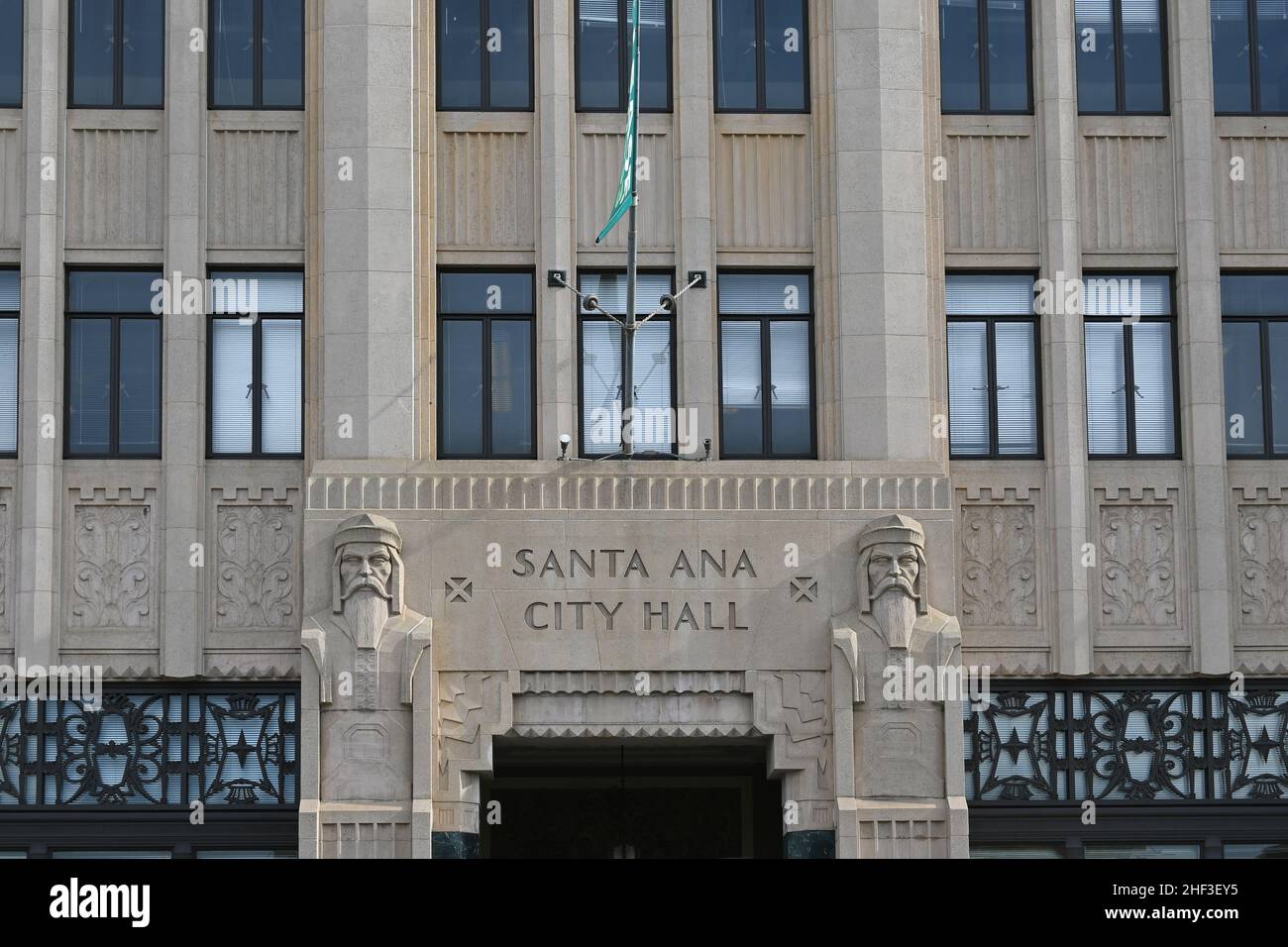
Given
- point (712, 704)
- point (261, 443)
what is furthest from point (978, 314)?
point (261, 443)

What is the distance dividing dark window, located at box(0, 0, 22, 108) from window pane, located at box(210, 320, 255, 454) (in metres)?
3.91

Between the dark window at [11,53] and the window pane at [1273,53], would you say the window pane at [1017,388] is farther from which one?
the dark window at [11,53]

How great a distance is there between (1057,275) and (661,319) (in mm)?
5043

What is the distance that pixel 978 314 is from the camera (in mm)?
32562

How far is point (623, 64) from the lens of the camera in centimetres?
3266

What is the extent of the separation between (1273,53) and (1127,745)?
926 centimetres

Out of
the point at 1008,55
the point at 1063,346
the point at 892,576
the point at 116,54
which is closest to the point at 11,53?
the point at 116,54

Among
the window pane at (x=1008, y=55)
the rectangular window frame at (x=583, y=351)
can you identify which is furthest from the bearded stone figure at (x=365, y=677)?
the window pane at (x=1008, y=55)

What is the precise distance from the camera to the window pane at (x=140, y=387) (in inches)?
1253

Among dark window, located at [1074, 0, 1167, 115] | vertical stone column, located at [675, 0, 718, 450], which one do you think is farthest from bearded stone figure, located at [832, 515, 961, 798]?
dark window, located at [1074, 0, 1167, 115]

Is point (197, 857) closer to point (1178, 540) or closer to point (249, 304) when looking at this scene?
point (249, 304)

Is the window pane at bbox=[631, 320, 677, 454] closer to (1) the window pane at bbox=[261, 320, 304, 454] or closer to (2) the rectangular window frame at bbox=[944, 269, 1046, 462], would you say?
(2) the rectangular window frame at bbox=[944, 269, 1046, 462]

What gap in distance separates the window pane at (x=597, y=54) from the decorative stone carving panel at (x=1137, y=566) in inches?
322

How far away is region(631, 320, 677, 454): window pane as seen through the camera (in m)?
31.7
